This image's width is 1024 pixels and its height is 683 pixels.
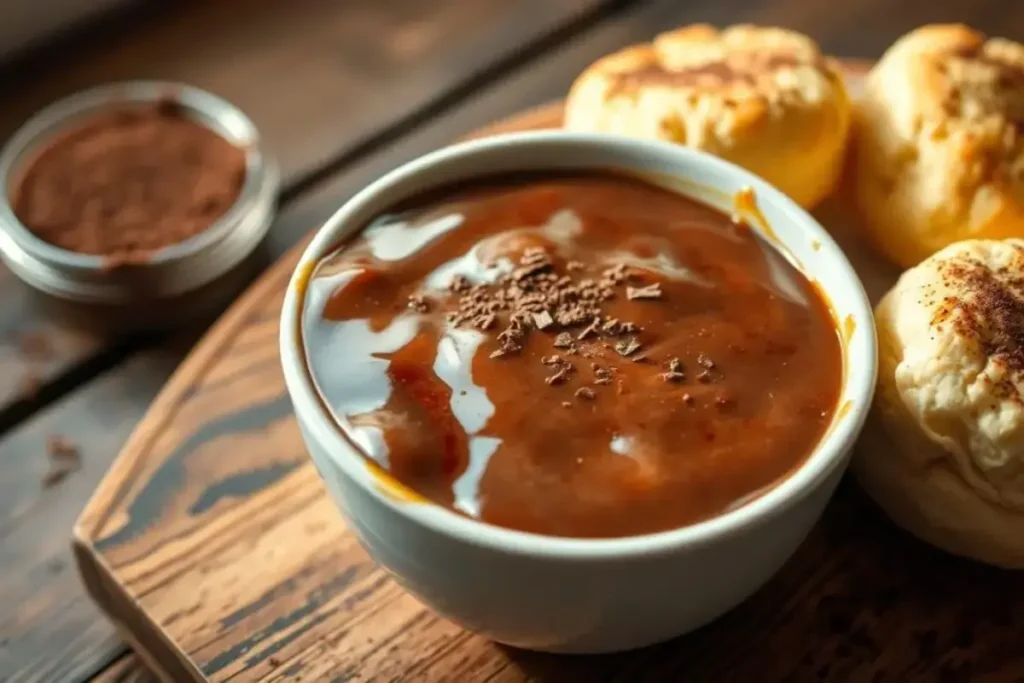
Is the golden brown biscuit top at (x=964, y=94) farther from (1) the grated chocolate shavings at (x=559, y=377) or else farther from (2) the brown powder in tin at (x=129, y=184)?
(2) the brown powder in tin at (x=129, y=184)

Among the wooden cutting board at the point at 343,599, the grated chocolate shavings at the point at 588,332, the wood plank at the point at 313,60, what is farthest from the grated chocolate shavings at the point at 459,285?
the wood plank at the point at 313,60

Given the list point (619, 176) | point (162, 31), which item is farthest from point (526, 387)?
point (162, 31)

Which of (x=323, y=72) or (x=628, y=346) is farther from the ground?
(x=628, y=346)

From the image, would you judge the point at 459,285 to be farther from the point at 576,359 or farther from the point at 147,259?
the point at 147,259

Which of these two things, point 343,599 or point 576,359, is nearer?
point 576,359

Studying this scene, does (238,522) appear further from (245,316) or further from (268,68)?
(268,68)

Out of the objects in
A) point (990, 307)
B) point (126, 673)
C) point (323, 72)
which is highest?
point (990, 307)

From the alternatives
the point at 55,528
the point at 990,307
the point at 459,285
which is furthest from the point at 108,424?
the point at 990,307
